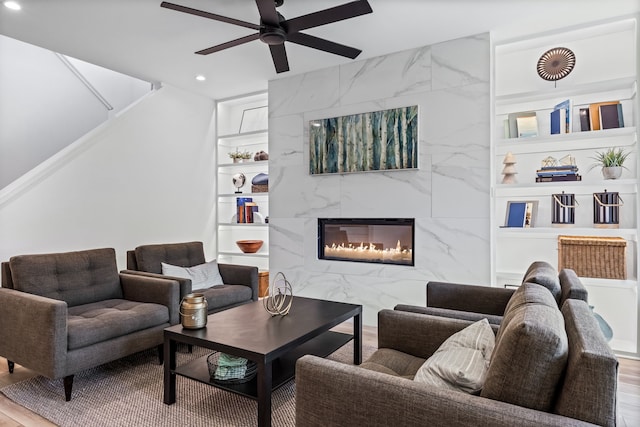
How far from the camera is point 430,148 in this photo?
3.59 metres

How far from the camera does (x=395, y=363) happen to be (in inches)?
72.2

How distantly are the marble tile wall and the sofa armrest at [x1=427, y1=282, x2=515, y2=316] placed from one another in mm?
870

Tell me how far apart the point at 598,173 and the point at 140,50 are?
4.27m

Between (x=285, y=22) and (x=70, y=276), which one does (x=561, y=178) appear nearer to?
(x=285, y=22)

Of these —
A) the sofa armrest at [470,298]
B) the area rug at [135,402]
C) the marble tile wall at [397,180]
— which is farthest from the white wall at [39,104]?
the sofa armrest at [470,298]

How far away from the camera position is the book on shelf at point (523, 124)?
3.34 m

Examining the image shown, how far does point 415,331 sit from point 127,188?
3.52 meters

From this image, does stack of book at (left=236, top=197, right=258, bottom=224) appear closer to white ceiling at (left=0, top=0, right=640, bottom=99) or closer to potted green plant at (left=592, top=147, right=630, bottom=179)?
white ceiling at (left=0, top=0, right=640, bottom=99)

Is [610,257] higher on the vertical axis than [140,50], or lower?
lower

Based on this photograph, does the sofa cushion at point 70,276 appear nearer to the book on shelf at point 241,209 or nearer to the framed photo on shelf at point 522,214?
the book on shelf at point 241,209

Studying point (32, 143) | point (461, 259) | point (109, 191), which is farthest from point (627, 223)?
point (32, 143)

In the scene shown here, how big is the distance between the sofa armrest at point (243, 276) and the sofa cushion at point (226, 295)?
61mm

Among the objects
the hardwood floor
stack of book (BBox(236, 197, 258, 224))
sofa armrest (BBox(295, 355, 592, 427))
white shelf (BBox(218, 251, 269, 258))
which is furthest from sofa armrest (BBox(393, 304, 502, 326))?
stack of book (BBox(236, 197, 258, 224))

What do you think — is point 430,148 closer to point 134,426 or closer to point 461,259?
point 461,259
